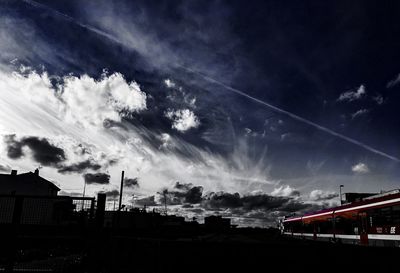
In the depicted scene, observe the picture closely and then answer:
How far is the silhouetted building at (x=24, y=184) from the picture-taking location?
5194 cm

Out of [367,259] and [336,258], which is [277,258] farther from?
[367,259]

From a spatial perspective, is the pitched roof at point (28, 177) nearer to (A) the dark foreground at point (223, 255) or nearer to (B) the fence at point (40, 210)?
(B) the fence at point (40, 210)

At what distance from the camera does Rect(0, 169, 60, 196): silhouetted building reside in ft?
170

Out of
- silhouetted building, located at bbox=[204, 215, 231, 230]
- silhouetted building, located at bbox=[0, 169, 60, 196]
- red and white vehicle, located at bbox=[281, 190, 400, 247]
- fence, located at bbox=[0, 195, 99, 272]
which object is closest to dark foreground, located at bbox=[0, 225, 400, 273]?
fence, located at bbox=[0, 195, 99, 272]

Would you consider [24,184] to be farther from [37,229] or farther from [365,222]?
A: [365,222]

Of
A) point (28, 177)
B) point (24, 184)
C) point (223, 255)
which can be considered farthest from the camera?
point (28, 177)

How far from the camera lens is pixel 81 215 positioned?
1090cm

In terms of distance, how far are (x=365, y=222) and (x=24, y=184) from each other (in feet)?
167

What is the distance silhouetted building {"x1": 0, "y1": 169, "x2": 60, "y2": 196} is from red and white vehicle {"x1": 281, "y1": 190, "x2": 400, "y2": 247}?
44322 mm

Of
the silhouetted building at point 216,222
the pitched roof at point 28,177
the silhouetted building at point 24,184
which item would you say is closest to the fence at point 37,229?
the silhouetted building at point 24,184

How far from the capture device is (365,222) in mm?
21969

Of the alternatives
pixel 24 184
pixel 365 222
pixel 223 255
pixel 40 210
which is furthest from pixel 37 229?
pixel 24 184

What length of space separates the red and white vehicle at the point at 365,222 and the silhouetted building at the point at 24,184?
44.3m

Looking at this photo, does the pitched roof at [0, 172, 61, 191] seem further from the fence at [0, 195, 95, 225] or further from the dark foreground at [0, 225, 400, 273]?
the dark foreground at [0, 225, 400, 273]
